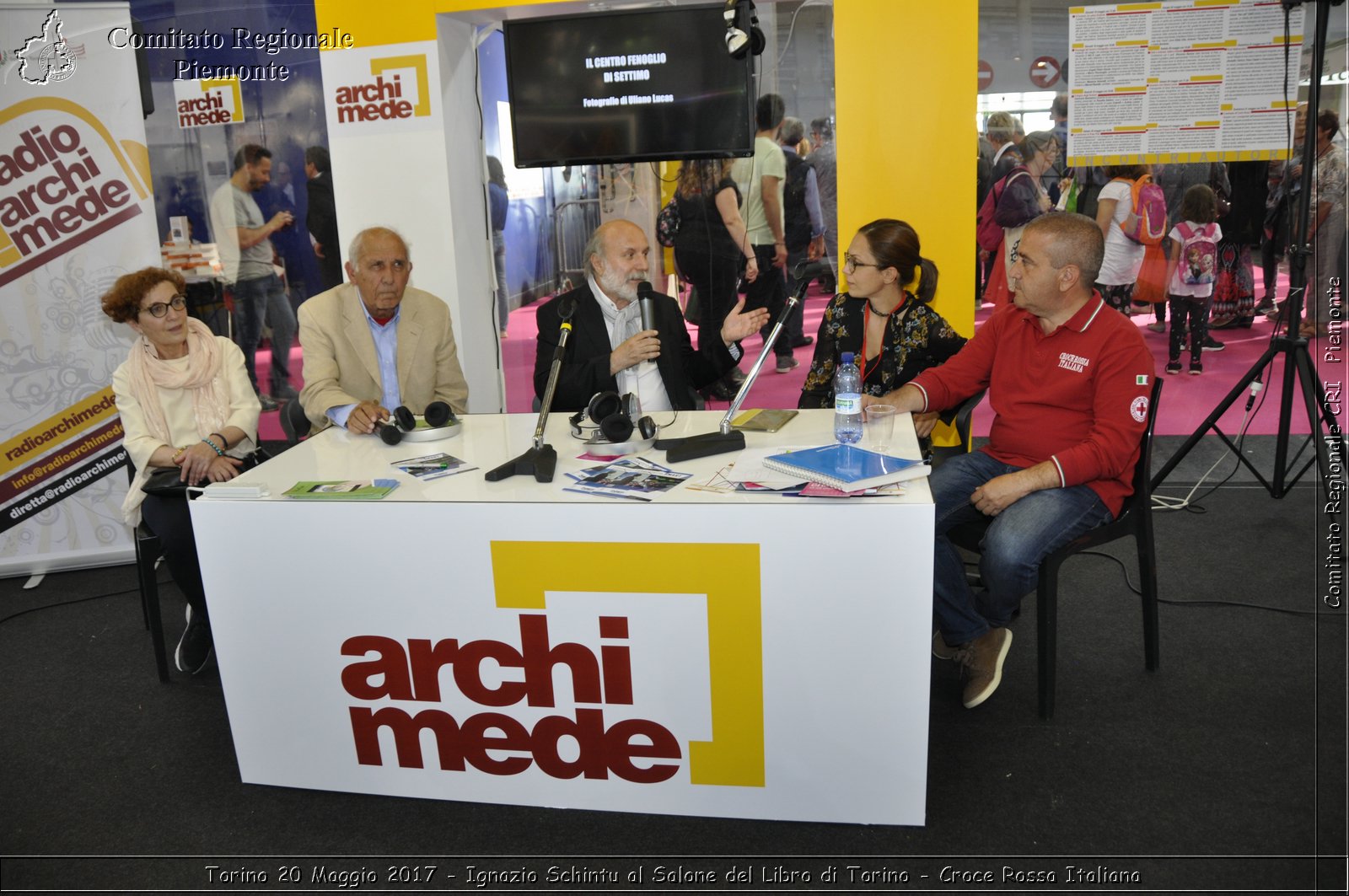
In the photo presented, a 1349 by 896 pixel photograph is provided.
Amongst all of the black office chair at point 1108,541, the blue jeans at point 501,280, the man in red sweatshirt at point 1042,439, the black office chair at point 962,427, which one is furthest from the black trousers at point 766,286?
the black office chair at point 1108,541

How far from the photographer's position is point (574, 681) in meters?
2.25

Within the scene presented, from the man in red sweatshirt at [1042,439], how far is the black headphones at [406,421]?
119 cm

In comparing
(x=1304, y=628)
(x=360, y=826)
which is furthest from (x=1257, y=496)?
(x=360, y=826)

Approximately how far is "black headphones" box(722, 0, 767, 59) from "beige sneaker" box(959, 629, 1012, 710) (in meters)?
1.87

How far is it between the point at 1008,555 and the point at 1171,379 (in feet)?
9.52

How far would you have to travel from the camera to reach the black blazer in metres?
3.32

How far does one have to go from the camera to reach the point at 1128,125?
4449mm

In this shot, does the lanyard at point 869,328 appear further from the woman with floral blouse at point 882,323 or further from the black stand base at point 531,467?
the black stand base at point 531,467

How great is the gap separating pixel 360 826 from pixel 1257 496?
3787 millimetres

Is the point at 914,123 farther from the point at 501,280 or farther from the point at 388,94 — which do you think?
the point at 388,94

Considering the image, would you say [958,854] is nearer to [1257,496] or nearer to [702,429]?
[702,429]

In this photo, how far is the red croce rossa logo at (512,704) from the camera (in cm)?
224

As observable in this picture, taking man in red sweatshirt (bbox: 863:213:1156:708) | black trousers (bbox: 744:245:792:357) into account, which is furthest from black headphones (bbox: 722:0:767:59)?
black trousers (bbox: 744:245:792:357)

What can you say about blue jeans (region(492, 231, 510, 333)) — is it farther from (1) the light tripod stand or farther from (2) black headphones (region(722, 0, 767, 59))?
(1) the light tripod stand
